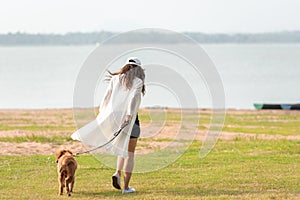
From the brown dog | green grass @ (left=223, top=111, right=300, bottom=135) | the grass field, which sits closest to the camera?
the brown dog

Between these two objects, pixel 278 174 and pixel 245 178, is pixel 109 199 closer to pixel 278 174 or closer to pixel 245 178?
pixel 245 178

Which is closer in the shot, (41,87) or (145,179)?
(145,179)

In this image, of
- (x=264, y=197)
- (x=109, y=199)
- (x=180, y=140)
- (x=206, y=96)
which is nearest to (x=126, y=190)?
(x=109, y=199)

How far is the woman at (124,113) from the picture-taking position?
1058cm

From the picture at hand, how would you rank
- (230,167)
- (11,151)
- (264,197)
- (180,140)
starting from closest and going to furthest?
(264,197), (230,167), (11,151), (180,140)

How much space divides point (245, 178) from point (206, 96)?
40.9 meters

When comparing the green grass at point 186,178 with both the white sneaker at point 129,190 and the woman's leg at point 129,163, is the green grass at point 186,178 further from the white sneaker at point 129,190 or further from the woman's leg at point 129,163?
the woman's leg at point 129,163

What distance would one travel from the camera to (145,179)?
12.2 metres

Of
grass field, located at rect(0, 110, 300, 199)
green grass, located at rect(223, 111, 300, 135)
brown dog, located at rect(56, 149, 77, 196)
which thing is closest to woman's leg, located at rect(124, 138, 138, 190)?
grass field, located at rect(0, 110, 300, 199)

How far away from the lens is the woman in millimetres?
10578

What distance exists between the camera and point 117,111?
10.7 m

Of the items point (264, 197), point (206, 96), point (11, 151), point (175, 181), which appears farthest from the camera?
point (206, 96)

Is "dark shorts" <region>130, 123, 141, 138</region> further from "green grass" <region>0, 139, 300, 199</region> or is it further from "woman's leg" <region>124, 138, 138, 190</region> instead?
"green grass" <region>0, 139, 300, 199</region>

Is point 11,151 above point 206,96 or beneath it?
beneath
